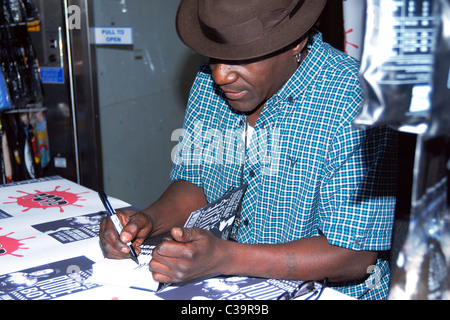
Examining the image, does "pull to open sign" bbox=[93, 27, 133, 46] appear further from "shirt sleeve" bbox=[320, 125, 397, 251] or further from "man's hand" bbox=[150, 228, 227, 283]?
"man's hand" bbox=[150, 228, 227, 283]

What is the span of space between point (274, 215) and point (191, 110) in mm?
539

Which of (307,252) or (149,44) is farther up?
(149,44)

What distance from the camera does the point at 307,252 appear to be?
49.2 inches

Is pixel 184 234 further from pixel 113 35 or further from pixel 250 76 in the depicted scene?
pixel 113 35

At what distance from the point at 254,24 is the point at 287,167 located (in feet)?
1.42

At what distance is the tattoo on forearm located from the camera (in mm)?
1203

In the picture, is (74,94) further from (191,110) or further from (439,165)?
(439,165)

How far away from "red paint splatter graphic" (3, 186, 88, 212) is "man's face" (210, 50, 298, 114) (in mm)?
717

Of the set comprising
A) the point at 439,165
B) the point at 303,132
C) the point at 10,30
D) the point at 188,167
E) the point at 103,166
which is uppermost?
the point at 10,30

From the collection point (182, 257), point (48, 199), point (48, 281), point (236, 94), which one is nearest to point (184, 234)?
point (182, 257)

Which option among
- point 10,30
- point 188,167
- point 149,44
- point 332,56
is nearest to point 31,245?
point 188,167

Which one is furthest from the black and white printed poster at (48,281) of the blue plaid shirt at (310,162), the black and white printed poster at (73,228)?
the blue plaid shirt at (310,162)

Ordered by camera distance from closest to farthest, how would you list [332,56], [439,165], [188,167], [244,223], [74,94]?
1. [439,165]
2. [332,56]
3. [244,223]
4. [188,167]
5. [74,94]

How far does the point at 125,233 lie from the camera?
49.4 inches
